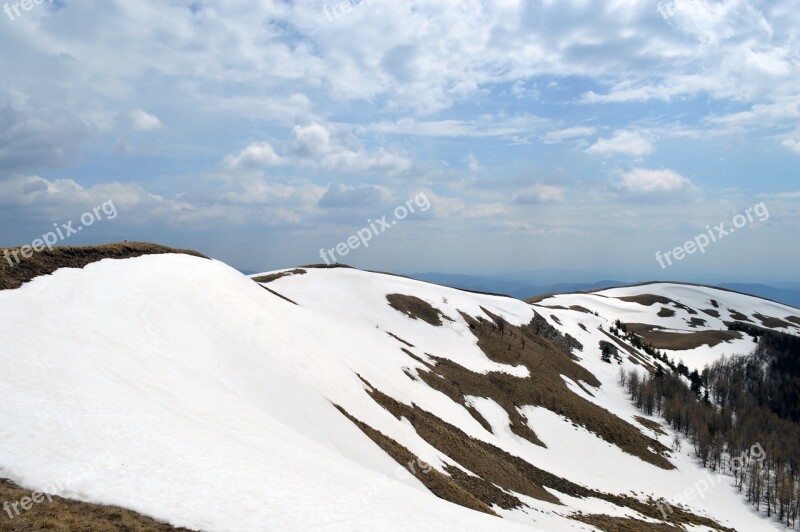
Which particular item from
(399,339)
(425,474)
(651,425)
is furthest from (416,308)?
(425,474)

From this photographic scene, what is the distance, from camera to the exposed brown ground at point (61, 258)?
30.6 metres

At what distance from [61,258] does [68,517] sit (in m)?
32.9

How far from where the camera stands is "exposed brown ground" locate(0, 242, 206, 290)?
30578mm

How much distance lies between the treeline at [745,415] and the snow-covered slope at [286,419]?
9534 mm

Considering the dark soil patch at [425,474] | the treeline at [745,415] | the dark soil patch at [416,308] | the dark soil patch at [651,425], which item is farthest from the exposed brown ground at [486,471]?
the dark soil patch at [416,308]

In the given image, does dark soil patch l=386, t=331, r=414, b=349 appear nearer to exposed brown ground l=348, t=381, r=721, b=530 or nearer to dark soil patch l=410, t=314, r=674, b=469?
dark soil patch l=410, t=314, r=674, b=469

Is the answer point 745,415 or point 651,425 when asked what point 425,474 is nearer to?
point 651,425

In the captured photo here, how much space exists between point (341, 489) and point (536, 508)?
90.7 ft

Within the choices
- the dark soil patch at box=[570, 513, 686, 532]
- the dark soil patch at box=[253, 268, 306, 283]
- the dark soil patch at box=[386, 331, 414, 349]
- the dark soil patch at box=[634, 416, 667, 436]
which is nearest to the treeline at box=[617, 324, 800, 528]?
the dark soil patch at box=[634, 416, 667, 436]

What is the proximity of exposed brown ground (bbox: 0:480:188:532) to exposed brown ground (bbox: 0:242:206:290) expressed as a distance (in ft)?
77.6

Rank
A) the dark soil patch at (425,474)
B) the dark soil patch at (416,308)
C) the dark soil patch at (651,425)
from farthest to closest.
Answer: the dark soil patch at (651,425)
the dark soil patch at (416,308)
the dark soil patch at (425,474)

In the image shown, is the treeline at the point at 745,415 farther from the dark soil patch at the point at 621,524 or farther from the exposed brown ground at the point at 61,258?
the exposed brown ground at the point at 61,258

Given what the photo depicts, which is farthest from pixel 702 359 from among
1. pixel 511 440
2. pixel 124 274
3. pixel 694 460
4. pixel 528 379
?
pixel 124 274

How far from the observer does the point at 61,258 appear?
36656 mm
